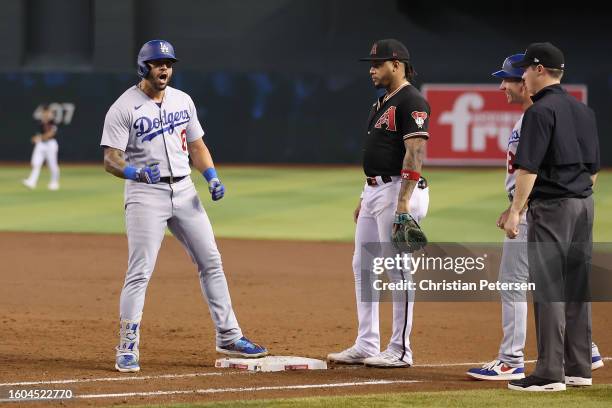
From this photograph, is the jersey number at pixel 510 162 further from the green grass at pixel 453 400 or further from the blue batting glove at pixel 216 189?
the blue batting glove at pixel 216 189

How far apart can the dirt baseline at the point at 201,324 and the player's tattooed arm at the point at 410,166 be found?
108 centimetres

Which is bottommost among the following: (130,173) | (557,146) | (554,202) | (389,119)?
(554,202)

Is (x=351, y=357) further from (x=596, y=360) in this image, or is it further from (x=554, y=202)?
(x=554, y=202)

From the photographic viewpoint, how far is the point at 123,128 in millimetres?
7281

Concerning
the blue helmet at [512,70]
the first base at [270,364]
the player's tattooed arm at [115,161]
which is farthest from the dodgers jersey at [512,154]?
the player's tattooed arm at [115,161]

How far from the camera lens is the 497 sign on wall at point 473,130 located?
27.7m

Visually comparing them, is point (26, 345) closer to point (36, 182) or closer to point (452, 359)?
point (452, 359)

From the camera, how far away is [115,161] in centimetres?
725

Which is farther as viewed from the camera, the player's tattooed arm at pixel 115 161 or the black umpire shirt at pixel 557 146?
the player's tattooed arm at pixel 115 161

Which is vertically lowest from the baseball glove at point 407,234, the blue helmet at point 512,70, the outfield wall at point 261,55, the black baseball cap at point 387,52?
the baseball glove at point 407,234

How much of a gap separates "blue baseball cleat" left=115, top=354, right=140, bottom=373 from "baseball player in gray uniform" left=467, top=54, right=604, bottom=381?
2085 mm

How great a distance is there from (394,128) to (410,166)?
12.7 inches

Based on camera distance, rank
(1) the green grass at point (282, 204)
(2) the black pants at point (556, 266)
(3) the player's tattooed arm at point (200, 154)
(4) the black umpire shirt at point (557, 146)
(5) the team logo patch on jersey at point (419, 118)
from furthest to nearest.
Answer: (1) the green grass at point (282, 204)
(3) the player's tattooed arm at point (200, 154)
(5) the team logo patch on jersey at point (419, 118)
(2) the black pants at point (556, 266)
(4) the black umpire shirt at point (557, 146)

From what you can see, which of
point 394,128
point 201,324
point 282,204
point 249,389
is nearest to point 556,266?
point 394,128
